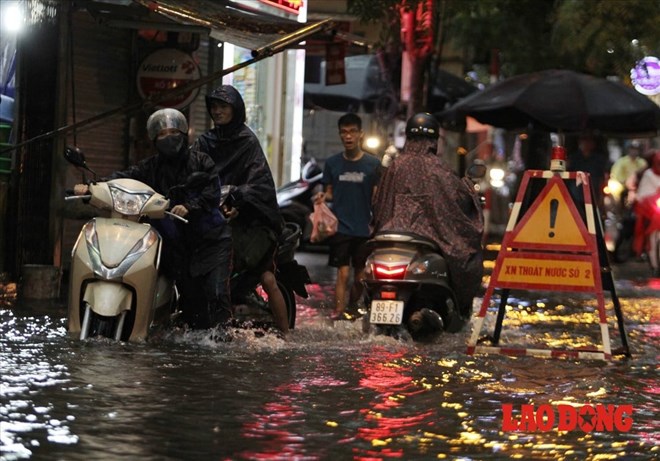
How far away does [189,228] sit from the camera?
9680 millimetres

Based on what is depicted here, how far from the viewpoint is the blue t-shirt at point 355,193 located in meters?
12.9

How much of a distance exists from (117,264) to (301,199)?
1317 centimetres

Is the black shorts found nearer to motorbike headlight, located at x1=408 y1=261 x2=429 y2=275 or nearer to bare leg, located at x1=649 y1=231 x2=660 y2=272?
motorbike headlight, located at x1=408 y1=261 x2=429 y2=275

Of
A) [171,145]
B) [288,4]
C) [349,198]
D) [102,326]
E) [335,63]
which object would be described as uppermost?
[288,4]

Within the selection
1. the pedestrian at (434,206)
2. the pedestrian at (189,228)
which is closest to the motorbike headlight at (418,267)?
the pedestrian at (434,206)

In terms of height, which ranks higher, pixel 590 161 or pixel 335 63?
pixel 335 63

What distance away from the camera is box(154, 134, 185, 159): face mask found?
9.45 m

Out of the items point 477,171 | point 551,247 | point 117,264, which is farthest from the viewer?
point 477,171

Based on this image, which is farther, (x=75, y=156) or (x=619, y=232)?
(x=619, y=232)

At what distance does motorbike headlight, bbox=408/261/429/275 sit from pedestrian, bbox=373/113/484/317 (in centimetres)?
31

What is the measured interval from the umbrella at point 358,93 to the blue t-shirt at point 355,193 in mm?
13983

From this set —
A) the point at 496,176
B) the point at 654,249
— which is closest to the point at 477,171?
the point at 654,249

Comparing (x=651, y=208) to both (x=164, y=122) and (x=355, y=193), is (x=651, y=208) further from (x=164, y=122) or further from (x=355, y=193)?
(x=164, y=122)

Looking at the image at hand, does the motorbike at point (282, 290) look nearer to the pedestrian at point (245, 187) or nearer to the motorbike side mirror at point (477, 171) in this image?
the pedestrian at point (245, 187)
